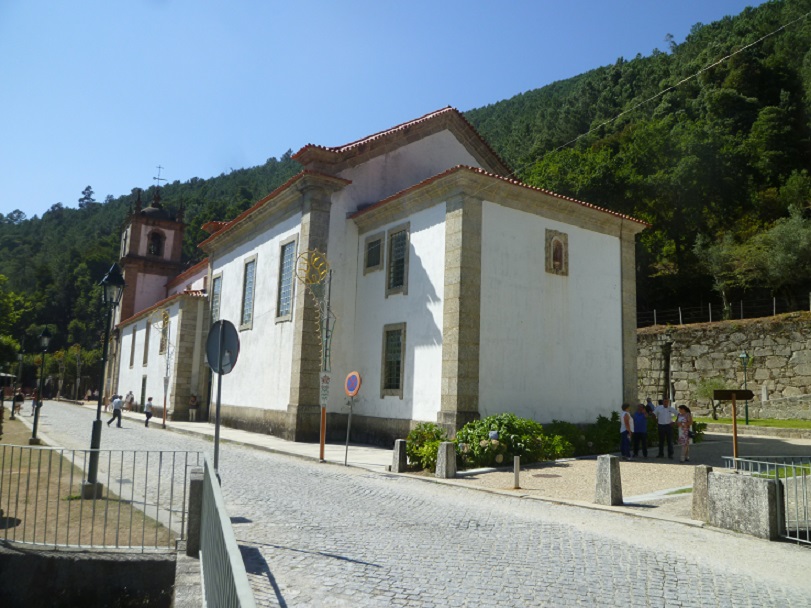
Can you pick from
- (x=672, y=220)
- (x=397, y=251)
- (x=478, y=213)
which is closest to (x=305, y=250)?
(x=397, y=251)

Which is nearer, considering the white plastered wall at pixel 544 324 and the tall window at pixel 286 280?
the white plastered wall at pixel 544 324

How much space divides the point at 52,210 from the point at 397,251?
5648 inches

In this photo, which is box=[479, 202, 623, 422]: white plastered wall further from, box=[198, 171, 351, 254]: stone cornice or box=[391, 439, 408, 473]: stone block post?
box=[198, 171, 351, 254]: stone cornice

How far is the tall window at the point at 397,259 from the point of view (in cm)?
1842

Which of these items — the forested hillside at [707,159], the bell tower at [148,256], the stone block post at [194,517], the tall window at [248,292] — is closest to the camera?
the stone block post at [194,517]

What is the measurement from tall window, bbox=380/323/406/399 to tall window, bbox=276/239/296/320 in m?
4.13

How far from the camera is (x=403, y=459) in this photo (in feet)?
42.4

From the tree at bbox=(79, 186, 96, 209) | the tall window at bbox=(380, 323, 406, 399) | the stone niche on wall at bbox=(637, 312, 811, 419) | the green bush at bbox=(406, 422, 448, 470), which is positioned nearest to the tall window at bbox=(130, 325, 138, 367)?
the tall window at bbox=(380, 323, 406, 399)

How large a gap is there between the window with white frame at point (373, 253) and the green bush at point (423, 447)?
6.67 m

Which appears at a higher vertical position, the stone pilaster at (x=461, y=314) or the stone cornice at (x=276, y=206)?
the stone cornice at (x=276, y=206)

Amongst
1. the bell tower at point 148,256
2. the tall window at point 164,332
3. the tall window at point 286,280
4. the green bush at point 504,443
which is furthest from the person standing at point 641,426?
the bell tower at point 148,256

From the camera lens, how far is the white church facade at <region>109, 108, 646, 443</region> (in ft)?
54.1

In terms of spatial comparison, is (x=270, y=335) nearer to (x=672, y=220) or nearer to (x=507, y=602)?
(x=507, y=602)

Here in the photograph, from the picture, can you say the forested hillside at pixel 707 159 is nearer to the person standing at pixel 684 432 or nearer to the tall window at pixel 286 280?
the tall window at pixel 286 280
